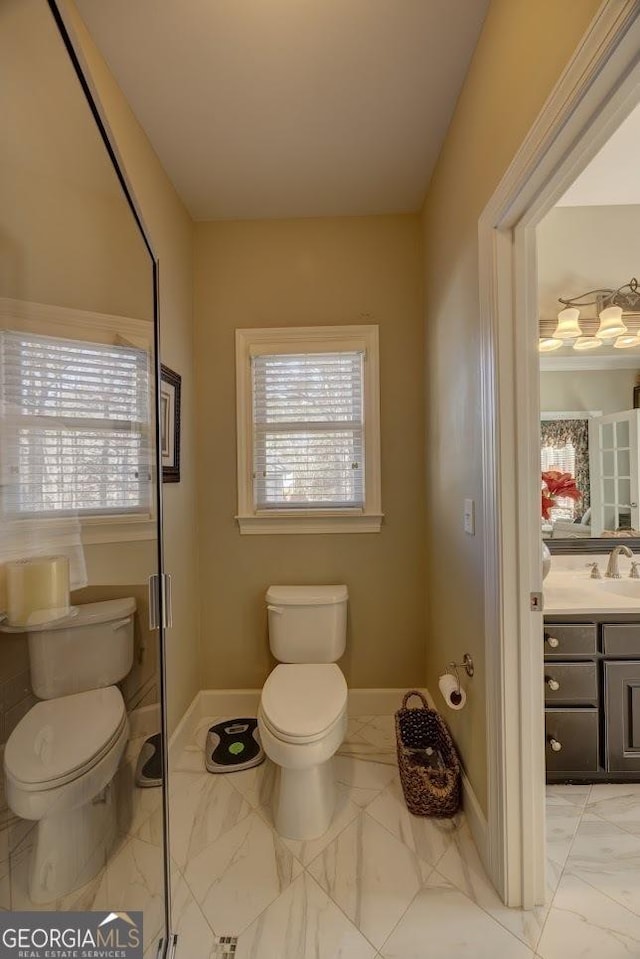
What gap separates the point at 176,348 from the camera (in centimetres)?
205

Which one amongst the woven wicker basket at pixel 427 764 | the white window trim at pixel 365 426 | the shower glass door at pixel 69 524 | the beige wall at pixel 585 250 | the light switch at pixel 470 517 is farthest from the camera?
the white window trim at pixel 365 426

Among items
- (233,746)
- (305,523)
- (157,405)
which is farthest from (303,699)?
(157,405)

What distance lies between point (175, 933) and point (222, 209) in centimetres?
287

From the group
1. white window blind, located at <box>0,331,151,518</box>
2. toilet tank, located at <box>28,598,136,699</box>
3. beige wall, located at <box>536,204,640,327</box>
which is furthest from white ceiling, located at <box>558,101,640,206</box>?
toilet tank, located at <box>28,598,136,699</box>

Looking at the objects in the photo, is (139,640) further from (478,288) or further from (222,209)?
(222,209)

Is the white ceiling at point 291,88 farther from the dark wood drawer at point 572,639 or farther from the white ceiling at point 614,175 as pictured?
the dark wood drawer at point 572,639

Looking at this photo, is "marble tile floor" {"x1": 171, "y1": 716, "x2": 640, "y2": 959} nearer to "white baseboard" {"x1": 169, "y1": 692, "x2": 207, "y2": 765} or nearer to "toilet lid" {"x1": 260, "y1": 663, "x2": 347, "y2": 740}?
"white baseboard" {"x1": 169, "y1": 692, "x2": 207, "y2": 765}

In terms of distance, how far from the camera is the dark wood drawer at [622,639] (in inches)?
66.2

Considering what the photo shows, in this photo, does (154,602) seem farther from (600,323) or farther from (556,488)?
(600,323)

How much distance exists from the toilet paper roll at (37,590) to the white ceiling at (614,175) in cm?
205

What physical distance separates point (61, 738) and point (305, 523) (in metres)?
1.49

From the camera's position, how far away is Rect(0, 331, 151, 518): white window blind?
85 centimetres

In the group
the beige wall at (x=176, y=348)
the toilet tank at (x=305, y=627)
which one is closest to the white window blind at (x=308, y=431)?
the beige wall at (x=176, y=348)

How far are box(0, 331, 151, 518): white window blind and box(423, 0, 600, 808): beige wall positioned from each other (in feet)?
3.63
